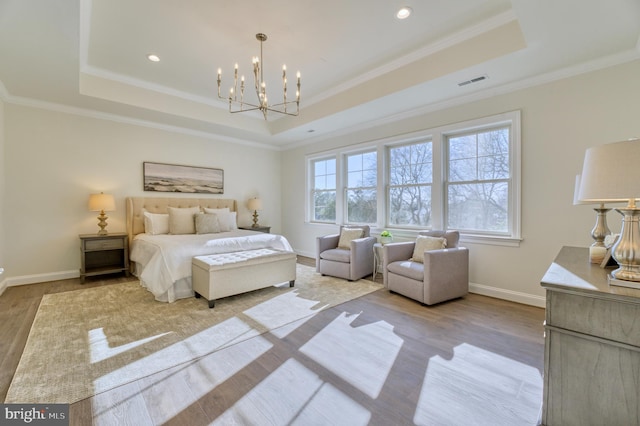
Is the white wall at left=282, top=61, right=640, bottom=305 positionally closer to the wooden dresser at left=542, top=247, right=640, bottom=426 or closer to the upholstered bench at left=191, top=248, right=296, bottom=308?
the wooden dresser at left=542, top=247, right=640, bottom=426

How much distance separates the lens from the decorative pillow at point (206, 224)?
15.9ft

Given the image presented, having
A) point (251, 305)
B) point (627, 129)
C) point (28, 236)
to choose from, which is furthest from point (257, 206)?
point (627, 129)

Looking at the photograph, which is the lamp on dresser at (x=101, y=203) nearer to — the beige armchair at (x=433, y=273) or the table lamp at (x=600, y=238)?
the beige armchair at (x=433, y=273)

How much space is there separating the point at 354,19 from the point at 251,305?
3323mm

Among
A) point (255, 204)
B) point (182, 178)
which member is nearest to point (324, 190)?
point (255, 204)

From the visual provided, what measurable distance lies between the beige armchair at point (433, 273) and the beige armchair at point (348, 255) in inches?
24.6

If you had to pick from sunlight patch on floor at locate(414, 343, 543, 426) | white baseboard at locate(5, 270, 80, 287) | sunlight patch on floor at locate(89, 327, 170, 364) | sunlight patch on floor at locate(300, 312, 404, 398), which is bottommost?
sunlight patch on floor at locate(414, 343, 543, 426)

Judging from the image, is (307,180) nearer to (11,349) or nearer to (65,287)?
(65,287)

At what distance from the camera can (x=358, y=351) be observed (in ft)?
7.75

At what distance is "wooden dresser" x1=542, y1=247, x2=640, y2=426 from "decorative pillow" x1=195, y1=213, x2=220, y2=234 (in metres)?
4.62

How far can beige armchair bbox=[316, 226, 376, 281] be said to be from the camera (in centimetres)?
447

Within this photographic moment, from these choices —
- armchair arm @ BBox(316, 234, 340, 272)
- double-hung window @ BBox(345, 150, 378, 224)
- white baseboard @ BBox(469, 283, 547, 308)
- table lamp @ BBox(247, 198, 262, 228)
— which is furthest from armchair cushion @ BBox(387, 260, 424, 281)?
table lamp @ BBox(247, 198, 262, 228)

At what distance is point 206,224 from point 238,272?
1732 millimetres

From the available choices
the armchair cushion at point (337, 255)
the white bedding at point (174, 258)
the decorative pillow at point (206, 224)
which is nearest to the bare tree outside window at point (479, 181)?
the armchair cushion at point (337, 255)
